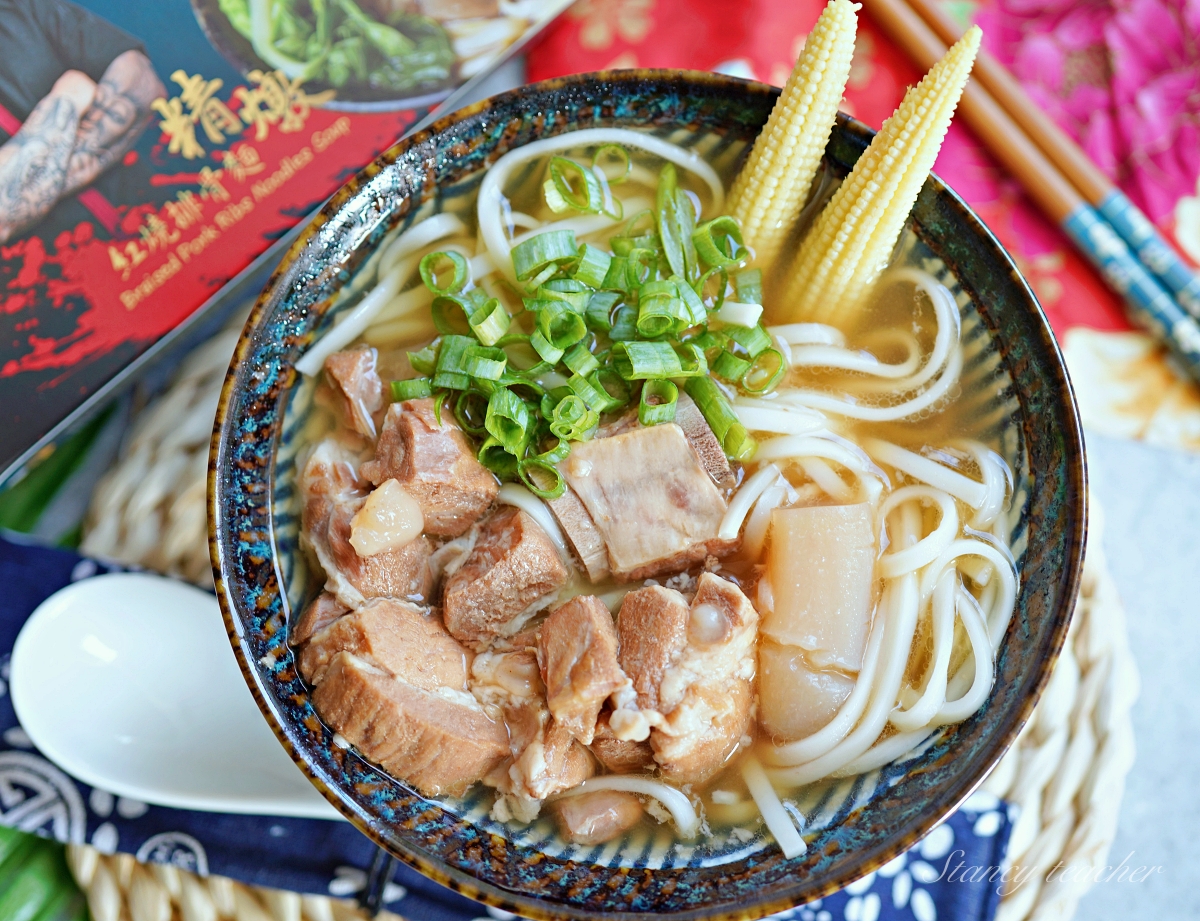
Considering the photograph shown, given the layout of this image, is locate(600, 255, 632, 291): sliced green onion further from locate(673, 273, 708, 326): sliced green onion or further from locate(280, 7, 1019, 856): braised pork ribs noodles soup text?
locate(673, 273, 708, 326): sliced green onion

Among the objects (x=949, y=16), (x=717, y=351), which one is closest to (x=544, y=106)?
(x=717, y=351)

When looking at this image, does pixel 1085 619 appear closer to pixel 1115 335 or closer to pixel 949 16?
pixel 1115 335

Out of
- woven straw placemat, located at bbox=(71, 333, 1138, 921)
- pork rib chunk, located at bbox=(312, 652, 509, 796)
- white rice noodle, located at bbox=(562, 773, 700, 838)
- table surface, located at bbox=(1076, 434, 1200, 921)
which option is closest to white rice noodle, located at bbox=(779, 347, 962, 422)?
woven straw placemat, located at bbox=(71, 333, 1138, 921)

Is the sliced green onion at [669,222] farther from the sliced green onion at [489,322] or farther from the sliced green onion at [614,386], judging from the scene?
the sliced green onion at [489,322]

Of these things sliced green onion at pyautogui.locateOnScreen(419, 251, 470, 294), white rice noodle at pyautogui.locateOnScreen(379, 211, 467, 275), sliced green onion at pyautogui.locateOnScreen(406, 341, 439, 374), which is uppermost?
white rice noodle at pyautogui.locateOnScreen(379, 211, 467, 275)

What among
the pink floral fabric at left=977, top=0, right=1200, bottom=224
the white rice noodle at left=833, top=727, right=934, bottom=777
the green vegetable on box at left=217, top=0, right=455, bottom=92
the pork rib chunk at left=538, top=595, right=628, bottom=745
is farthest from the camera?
the pink floral fabric at left=977, top=0, right=1200, bottom=224
